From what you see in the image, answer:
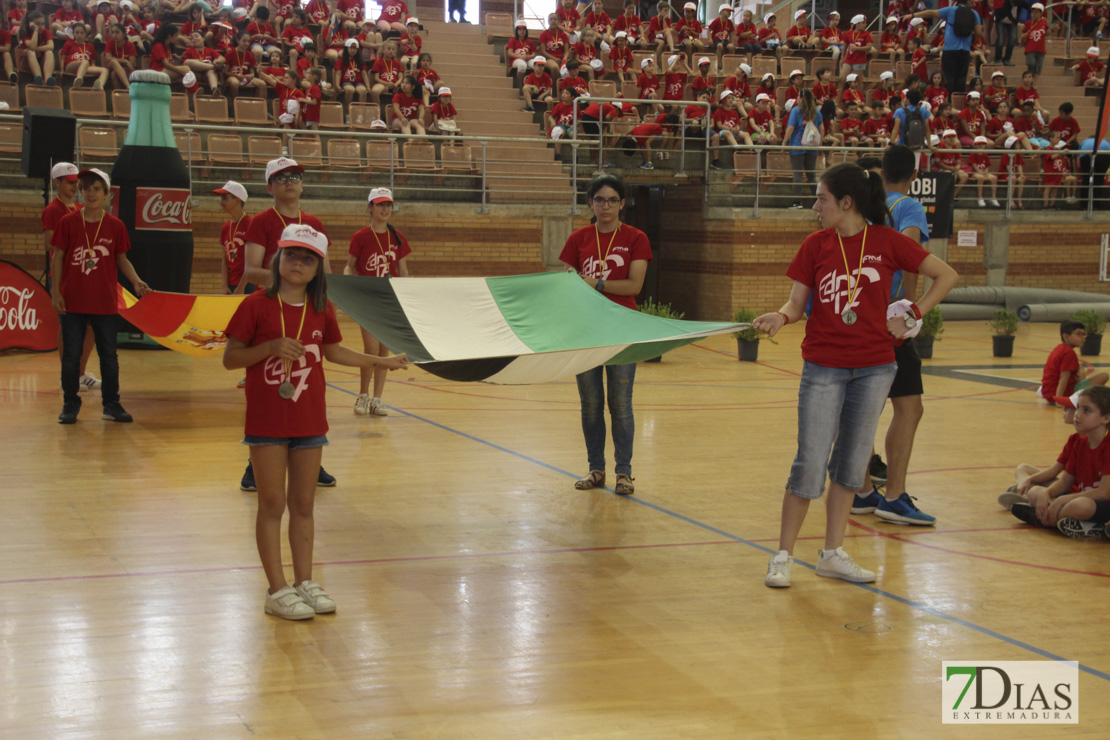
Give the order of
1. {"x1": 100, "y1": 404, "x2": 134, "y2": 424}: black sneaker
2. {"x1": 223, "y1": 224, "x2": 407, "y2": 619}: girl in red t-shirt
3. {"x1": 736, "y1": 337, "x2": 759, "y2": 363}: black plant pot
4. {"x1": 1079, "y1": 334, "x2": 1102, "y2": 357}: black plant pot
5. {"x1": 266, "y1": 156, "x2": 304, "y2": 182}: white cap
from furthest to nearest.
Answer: {"x1": 1079, "y1": 334, "x2": 1102, "y2": 357}: black plant pot
{"x1": 736, "y1": 337, "x2": 759, "y2": 363}: black plant pot
{"x1": 100, "y1": 404, "x2": 134, "y2": 424}: black sneaker
{"x1": 266, "y1": 156, "x2": 304, "y2": 182}: white cap
{"x1": 223, "y1": 224, "x2": 407, "y2": 619}: girl in red t-shirt

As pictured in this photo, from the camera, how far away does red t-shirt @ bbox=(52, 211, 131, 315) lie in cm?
834

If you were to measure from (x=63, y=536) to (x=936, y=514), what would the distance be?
5047 mm

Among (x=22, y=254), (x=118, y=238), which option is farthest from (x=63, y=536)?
(x=22, y=254)

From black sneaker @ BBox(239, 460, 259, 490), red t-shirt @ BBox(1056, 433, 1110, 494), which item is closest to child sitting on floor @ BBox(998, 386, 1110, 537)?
red t-shirt @ BBox(1056, 433, 1110, 494)

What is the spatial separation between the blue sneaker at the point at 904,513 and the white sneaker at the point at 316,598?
3.39m

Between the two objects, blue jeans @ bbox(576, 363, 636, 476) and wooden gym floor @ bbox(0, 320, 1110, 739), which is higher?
blue jeans @ bbox(576, 363, 636, 476)

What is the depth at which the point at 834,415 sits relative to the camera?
193 inches

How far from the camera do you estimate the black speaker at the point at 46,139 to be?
12.2m

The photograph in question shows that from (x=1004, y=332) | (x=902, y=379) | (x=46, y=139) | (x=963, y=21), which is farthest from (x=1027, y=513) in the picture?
(x=963, y=21)

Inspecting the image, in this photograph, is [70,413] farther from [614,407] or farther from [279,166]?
[614,407]

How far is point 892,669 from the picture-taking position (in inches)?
160

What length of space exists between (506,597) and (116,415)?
5.15m

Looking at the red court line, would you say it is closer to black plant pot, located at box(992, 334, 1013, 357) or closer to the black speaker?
black plant pot, located at box(992, 334, 1013, 357)

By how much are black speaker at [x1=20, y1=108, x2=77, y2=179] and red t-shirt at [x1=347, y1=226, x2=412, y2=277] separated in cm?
553
